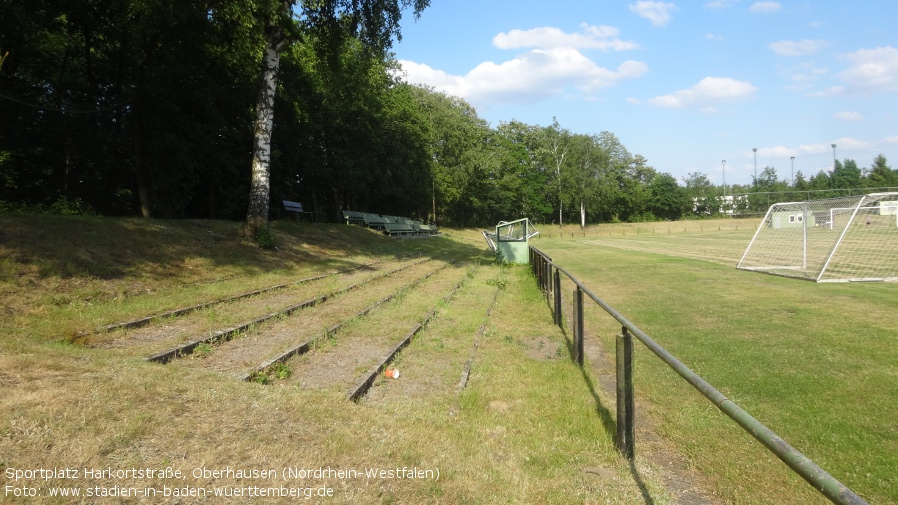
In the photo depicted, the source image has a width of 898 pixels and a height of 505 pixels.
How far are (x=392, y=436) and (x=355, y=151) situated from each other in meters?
32.3

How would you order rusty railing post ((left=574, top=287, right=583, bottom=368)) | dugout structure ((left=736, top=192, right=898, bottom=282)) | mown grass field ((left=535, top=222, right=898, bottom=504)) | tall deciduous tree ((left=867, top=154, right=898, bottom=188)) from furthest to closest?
tall deciduous tree ((left=867, top=154, right=898, bottom=188))
dugout structure ((left=736, top=192, right=898, bottom=282))
rusty railing post ((left=574, top=287, right=583, bottom=368))
mown grass field ((left=535, top=222, right=898, bottom=504))

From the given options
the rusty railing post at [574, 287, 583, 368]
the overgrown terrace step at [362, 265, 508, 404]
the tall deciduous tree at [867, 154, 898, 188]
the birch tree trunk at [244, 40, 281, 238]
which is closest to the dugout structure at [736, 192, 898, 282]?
the overgrown terrace step at [362, 265, 508, 404]

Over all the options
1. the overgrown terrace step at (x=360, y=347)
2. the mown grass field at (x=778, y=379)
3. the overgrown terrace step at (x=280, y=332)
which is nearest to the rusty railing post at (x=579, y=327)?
the mown grass field at (x=778, y=379)

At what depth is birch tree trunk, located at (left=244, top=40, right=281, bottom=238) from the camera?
1480 centimetres

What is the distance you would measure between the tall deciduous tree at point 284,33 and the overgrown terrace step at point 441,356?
23.7ft

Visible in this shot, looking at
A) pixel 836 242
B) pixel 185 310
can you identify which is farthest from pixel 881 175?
pixel 185 310

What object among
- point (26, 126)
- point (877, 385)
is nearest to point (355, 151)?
point (26, 126)

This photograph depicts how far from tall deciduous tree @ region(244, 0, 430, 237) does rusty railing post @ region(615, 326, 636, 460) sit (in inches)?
502

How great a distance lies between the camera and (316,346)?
21.0ft

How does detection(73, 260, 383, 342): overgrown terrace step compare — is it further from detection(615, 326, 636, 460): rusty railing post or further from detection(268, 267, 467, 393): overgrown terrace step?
detection(615, 326, 636, 460): rusty railing post

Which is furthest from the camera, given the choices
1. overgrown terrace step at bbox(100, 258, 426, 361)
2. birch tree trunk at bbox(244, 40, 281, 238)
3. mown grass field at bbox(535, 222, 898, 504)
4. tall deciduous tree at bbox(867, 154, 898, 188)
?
tall deciduous tree at bbox(867, 154, 898, 188)

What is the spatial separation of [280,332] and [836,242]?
14.5 m

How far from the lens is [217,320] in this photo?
23.7 feet

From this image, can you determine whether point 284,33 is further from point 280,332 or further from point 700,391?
point 700,391
